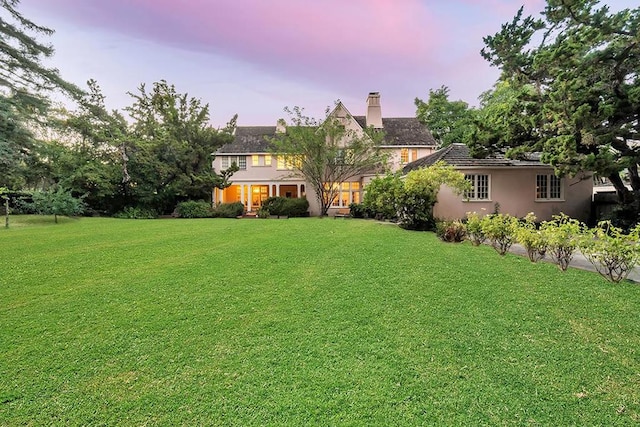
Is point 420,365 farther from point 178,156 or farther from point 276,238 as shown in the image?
point 178,156

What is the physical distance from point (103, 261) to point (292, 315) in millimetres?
6046

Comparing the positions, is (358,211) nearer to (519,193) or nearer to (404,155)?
(404,155)

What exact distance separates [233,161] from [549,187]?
22.2 meters

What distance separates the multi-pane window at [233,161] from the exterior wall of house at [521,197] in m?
16.6

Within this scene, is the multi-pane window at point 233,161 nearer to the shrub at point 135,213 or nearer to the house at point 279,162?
the house at point 279,162

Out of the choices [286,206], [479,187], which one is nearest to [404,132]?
[479,187]

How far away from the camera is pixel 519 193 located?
15.9m

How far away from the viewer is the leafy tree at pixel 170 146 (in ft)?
72.5

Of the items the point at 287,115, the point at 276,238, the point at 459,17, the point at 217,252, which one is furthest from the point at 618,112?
the point at 287,115

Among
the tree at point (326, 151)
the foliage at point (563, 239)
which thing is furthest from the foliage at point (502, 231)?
the tree at point (326, 151)

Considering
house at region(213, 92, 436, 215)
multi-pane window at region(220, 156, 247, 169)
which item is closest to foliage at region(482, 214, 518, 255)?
house at region(213, 92, 436, 215)

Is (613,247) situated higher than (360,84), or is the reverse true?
(360,84)

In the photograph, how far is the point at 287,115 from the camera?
21641 mm

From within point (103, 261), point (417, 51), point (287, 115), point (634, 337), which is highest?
point (417, 51)
